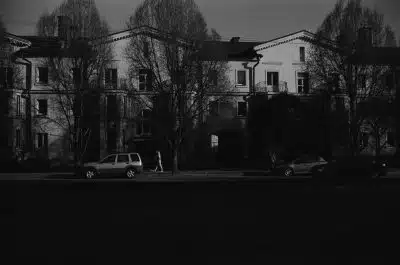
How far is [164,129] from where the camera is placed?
1320 inches

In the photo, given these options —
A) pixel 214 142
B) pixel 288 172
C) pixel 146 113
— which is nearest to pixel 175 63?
pixel 146 113

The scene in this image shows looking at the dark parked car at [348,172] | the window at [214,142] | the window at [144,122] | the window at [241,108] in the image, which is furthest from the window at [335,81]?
the window at [144,122]

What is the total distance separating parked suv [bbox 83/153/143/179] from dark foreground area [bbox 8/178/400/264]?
43.0ft

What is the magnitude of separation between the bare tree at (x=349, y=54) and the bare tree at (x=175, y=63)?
7697mm

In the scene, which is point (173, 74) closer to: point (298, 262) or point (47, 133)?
point (47, 133)

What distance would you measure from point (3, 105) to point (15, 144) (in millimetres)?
6458

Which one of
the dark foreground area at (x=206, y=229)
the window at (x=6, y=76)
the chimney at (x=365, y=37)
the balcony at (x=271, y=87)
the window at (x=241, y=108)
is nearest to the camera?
the dark foreground area at (x=206, y=229)

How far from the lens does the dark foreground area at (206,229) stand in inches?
286

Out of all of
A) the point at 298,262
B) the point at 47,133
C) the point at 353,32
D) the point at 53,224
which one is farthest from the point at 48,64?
the point at 298,262

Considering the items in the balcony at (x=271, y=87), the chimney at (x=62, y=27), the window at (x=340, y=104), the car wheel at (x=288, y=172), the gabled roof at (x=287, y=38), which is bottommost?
the car wheel at (x=288, y=172)

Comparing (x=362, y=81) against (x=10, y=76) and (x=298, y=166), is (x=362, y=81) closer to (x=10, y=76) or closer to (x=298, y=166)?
(x=298, y=166)

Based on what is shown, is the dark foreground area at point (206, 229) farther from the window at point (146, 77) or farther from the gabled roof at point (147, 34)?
the window at point (146, 77)

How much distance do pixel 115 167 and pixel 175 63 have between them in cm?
903

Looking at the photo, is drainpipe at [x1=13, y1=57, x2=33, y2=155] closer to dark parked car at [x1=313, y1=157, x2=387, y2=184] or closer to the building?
the building
